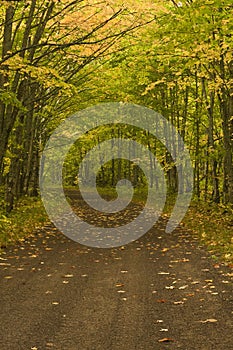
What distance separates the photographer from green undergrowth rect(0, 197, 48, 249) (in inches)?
564

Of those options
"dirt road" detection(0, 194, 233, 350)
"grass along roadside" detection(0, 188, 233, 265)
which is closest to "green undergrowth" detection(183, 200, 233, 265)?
"grass along roadside" detection(0, 188, 233, 265)

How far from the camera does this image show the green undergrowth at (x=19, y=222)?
564 inches

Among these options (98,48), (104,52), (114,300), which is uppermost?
(104,52)

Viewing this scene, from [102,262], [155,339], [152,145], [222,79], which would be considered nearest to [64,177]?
[152,145]

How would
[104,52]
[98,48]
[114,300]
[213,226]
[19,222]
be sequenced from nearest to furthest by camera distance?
[114,300] → [213,226] → [19,222] → [98,48] → [104,52]

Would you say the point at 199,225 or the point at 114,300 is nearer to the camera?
the point at 114,300

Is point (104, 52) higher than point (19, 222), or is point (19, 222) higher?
point (104, 52)

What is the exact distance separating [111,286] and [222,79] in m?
10.7

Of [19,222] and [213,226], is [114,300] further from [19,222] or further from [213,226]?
[19,222]

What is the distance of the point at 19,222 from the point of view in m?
17.4

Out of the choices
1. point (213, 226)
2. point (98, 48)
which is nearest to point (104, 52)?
point (98, 48)

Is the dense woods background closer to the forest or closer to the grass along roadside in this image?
the forest

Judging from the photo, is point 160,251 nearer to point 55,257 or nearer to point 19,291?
point 55,257

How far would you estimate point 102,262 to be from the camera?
458 inches
